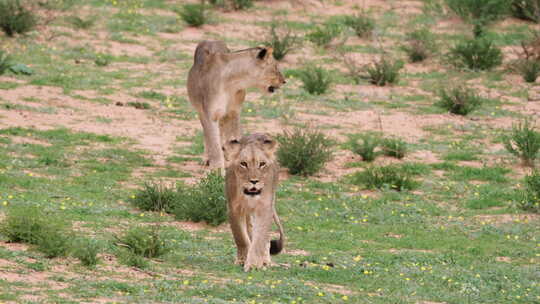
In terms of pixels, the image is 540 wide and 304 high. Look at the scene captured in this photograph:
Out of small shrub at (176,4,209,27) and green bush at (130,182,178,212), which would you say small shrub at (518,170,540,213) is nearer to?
green bush at (130,182,178,212)

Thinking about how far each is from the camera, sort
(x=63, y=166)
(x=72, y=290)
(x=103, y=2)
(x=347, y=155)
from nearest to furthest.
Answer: (x=72, y=290) → (x=63, y=166) → (x=347, y=155) → (x=103, y=2)

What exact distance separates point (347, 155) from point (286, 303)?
29.9 feet

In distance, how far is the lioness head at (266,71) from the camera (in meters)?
15.9

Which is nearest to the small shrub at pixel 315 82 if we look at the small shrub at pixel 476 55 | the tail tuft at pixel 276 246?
the small shrub at pixel 476 55

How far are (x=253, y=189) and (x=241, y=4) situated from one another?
17585mm

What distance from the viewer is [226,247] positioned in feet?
39.6

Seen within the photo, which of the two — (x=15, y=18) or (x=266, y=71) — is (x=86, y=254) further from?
(x=15, y=18)

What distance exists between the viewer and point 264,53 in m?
15.8

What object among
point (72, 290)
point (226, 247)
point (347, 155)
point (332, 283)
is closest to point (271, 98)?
point (347, 155)

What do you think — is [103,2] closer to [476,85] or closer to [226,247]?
[476,85]

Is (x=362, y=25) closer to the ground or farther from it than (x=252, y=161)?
closer to the ground

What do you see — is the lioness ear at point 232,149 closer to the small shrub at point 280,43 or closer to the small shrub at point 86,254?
the small shrub at point 86,254

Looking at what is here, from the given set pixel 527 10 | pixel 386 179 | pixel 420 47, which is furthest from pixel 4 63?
pixel 527 10

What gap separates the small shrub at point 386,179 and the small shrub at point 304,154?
0.73 m
